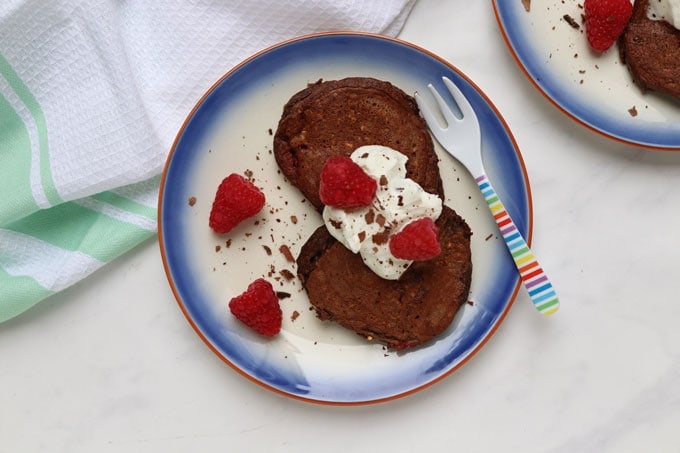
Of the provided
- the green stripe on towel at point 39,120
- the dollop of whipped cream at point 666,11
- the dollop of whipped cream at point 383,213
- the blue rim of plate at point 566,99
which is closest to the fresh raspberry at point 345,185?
the dollop of whipped cream at point 383,213

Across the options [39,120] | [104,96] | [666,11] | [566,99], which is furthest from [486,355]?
[39,120]

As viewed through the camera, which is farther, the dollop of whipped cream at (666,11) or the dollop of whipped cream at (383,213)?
the dollop of whipped cream at (666,11)

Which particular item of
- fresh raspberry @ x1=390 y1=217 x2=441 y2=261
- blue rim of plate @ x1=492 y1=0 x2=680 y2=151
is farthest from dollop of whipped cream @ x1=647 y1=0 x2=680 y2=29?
fresh raspberry @ x1=390 y1=217 x2=441 y2=261

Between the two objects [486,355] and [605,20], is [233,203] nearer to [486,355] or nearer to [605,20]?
[486,355]

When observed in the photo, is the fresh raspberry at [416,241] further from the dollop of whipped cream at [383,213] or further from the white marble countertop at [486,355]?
the white marble countertop at [486,355]

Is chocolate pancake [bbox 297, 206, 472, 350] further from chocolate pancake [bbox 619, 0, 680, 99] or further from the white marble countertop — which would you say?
chocolate pancake [bbox 619, 0, 680, 99]

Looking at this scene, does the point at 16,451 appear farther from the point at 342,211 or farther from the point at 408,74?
the point at 408,74
